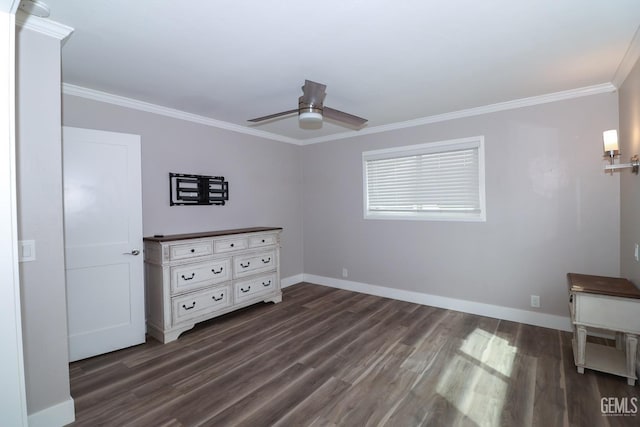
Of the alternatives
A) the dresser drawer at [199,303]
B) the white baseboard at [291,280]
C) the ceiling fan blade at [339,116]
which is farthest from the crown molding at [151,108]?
the white baseboard at [291,280]

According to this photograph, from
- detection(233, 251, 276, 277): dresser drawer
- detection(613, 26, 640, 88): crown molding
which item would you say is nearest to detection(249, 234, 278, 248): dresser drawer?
detection(233, 251, 276, 277): dresser drawer

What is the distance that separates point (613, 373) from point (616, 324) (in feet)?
1.27

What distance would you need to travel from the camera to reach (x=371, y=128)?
4496 millimetres

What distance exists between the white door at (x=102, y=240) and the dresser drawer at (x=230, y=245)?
776 millimetres

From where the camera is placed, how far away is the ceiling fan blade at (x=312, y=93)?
264cm

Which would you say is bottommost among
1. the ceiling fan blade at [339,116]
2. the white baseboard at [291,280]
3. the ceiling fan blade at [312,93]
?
the white baseboard at [291,280]

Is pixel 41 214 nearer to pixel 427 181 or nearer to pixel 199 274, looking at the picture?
pixel 199 274

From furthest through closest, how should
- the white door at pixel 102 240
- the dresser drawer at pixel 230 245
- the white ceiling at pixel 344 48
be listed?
1. the dresser drawer at pixel 230 245
2. the white door at pixel 102 240
3. the white ceiling at pixel 344 48

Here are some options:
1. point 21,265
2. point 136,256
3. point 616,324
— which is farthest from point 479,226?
point 21,265

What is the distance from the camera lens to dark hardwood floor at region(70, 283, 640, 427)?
2025mm

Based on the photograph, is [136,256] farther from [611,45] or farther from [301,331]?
[611,45]

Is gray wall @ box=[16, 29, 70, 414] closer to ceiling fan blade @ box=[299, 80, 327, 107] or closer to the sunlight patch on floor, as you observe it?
ceiling fan blade @ box=[299, 80, 327, 107]

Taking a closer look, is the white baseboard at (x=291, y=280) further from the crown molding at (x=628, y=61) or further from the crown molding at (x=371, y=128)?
the crown molding at (x=628, y=61)

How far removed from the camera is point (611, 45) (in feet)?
7.38
